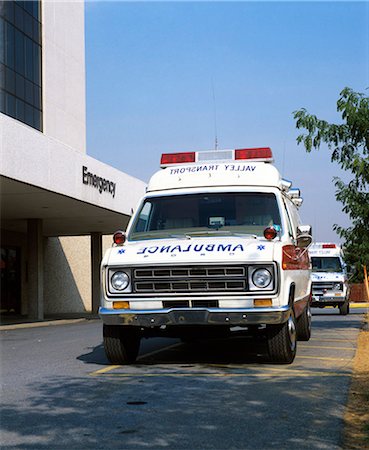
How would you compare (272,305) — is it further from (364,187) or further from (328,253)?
(328,253)

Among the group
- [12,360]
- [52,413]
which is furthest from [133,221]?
[52,413]

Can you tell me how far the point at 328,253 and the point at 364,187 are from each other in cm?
1148

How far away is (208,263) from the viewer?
843 cm

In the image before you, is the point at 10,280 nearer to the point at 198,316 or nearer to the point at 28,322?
the point at 28,322

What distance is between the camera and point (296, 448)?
16.0 feet

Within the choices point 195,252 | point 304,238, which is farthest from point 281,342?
point 304,238

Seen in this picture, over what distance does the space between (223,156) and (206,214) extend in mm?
1488

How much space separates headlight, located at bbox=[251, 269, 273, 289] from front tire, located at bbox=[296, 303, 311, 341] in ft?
12.2

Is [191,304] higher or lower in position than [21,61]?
lower

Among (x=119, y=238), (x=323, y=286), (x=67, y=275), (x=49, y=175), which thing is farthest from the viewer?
(x=67, y=275)

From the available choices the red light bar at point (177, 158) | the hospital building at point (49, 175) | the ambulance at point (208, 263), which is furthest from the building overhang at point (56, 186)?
the ambulance at point (208, 263)

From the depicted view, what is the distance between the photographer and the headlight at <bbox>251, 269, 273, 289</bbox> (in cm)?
838

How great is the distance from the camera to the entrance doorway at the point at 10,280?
3572cm

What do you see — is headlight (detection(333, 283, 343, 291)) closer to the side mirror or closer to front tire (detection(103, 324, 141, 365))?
the side mirror
